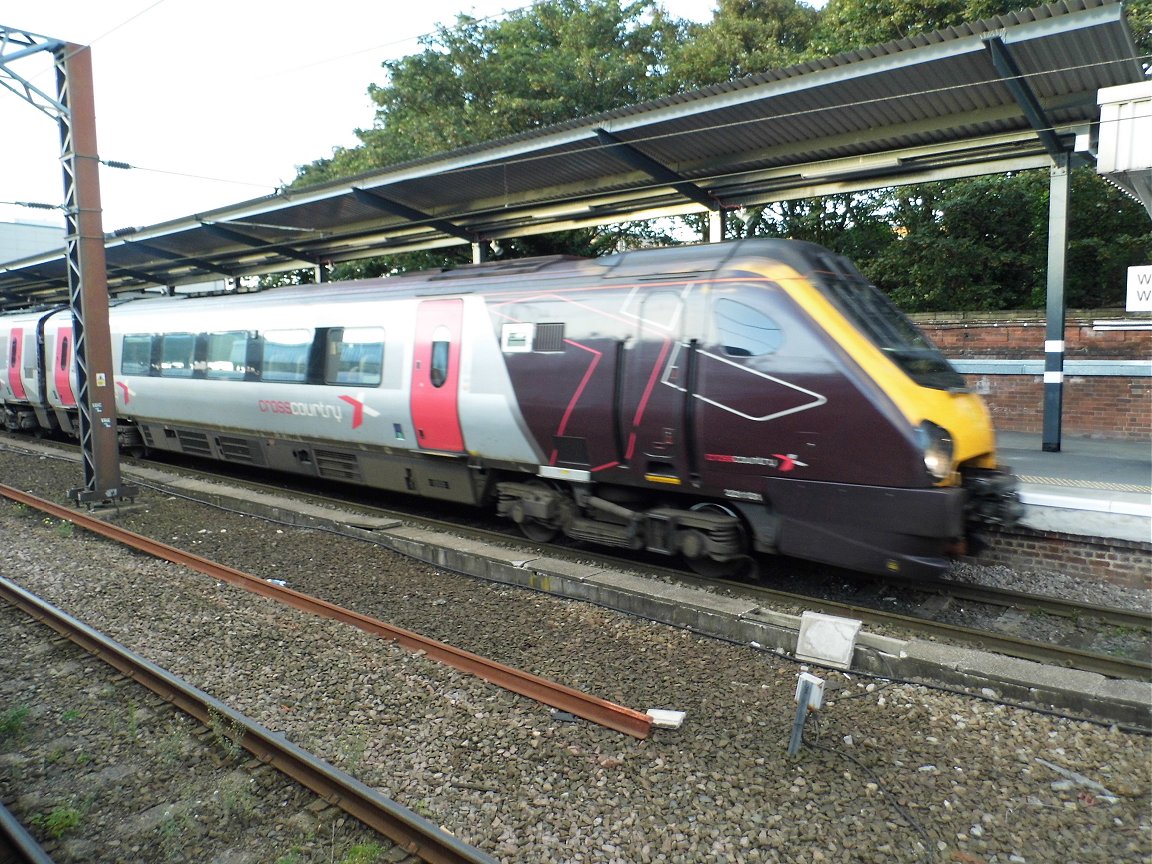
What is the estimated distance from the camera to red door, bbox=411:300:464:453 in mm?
8664

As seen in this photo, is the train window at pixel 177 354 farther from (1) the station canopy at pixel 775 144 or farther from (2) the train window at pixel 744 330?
(2) the train window at pixel 744 330

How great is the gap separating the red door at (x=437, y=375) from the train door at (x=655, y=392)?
219 cm

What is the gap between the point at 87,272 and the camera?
34.9 ft

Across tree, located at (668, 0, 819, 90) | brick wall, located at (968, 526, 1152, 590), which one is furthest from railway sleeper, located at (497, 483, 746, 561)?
tree, located at (668, 0, 819, 90)

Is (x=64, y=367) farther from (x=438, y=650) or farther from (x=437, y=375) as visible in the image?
(x=438, y=650)

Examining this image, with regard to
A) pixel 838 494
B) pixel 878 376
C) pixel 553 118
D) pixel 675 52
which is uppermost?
pixel 675 52

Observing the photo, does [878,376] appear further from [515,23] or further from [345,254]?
[515,23]

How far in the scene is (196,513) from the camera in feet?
34.9

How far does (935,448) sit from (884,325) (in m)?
1.17

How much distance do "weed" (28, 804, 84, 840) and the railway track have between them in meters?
4.73

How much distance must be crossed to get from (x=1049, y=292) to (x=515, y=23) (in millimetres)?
18002

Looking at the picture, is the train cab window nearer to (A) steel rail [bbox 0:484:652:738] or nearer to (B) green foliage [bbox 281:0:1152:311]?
(A) steel rail [bbox 0:484:652:738]

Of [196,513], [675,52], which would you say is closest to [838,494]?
[196,513]

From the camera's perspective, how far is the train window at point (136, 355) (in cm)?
1333
